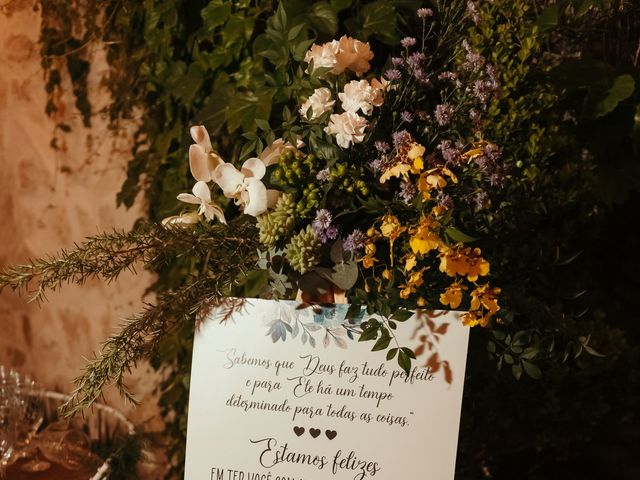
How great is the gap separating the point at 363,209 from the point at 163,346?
93 centimetres

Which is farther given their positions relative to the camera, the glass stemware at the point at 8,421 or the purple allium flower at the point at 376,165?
the glass stemware at the point at 8,421

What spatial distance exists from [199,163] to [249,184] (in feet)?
0.31

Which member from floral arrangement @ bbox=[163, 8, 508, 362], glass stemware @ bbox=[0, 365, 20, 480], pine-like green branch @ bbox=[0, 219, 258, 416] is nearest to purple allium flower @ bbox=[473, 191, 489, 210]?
floral arrangement @ bbox=[163, 8, 508, 362]

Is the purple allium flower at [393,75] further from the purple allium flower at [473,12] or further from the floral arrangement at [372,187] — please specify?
the purple allium flower at [473,12]

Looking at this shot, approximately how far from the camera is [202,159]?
84cm

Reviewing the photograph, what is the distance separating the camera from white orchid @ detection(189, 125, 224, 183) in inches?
32.9

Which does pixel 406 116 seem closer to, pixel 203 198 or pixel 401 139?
pixel 401 139

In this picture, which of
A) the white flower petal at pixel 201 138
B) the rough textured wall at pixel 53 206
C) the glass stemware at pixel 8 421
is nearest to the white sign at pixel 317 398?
the white flower petal at pixel 201 138

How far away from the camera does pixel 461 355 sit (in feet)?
2.57

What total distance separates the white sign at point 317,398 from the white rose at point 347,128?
24 centimetres

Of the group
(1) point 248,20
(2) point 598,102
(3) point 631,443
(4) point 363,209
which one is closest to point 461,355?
(4) point 363,209

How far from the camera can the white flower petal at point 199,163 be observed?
829 millimetres

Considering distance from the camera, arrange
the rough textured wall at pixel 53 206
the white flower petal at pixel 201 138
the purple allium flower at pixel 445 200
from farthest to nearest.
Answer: the rough textured wall at pixel 53 206 < the white flower petal at pixel 201 138 < the purple allium flower at pixel 445 200

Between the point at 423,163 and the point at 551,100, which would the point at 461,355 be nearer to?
the point at 423,163
